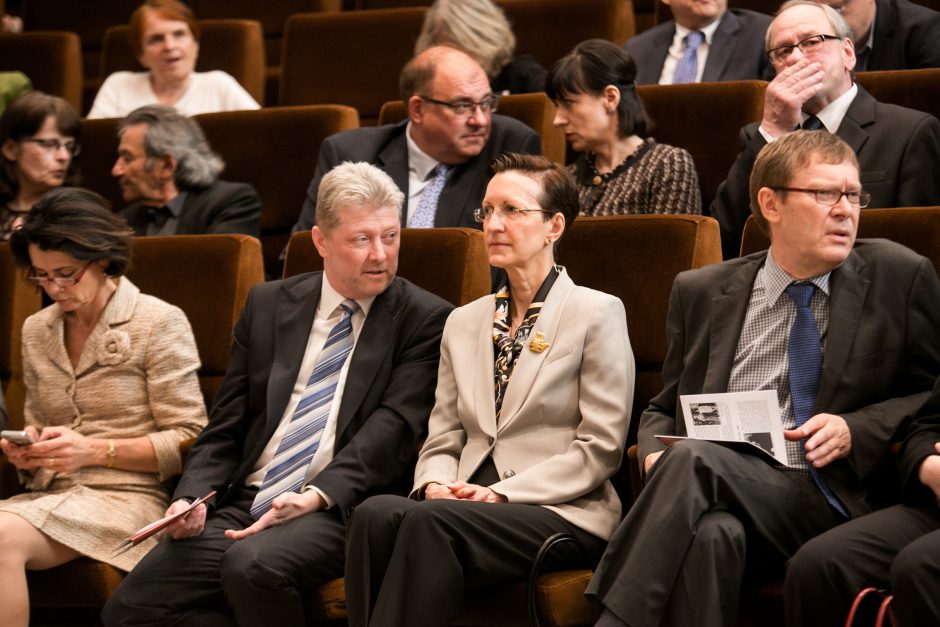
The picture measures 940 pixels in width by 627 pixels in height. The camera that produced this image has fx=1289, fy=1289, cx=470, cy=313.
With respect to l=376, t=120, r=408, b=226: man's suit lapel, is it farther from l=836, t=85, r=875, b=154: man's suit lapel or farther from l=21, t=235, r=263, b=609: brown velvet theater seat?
l=836, t=85, r=875, b=154: man's suit lapel

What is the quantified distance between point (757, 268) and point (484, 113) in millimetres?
1140

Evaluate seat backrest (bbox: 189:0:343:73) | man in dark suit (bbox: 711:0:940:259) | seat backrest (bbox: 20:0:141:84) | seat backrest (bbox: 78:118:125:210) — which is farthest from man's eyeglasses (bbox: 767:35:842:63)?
seat backrest (bbox: 20:0:141:84)

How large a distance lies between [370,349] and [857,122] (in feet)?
3.62

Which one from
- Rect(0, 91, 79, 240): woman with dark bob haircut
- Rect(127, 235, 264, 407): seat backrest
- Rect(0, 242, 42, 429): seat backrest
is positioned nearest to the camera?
Rect(127, 235, 264, 407): seat backrest

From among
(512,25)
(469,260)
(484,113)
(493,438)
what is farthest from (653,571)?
(512,25)

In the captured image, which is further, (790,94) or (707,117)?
(707,117)

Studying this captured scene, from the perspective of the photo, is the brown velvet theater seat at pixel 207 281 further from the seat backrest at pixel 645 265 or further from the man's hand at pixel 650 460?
the man's hand at pixel 650 460

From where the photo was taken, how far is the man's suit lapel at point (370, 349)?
8.18ft

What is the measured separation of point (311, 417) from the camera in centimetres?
252

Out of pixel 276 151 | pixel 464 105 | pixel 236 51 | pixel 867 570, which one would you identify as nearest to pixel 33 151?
pixel 276 151

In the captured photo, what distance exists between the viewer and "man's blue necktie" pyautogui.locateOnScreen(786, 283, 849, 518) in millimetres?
2127

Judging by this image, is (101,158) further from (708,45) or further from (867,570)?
(867,570)

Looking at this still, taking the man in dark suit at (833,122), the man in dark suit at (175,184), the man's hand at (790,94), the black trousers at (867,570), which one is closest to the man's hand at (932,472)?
the black trousers at (867,570)

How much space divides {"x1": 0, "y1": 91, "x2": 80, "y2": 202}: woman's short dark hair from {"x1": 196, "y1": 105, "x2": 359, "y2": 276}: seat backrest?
426 millimetres
